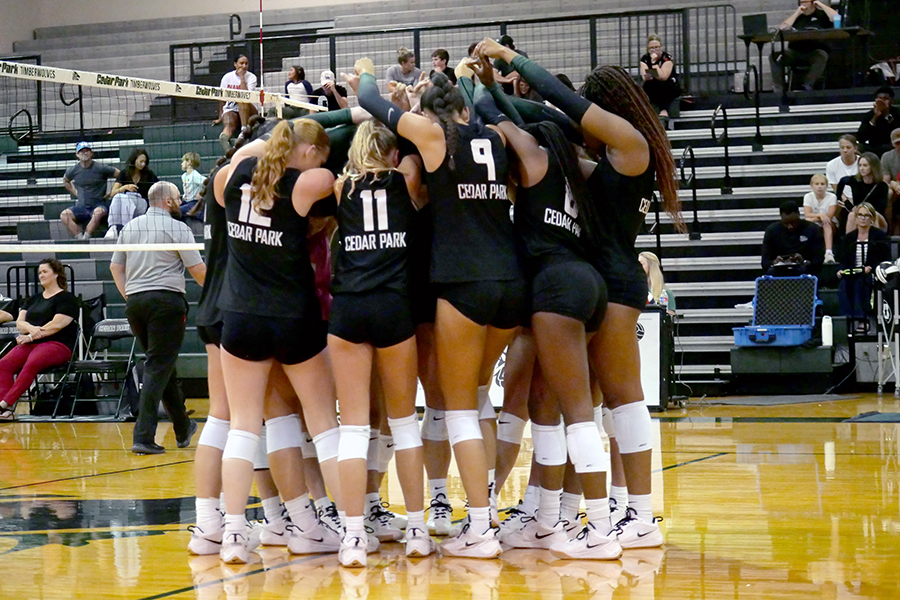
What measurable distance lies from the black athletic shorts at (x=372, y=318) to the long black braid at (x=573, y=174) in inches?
31.8

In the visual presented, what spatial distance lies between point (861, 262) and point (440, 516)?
28.6ft

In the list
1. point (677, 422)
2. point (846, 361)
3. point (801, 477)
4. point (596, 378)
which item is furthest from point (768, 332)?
point (596, 378)

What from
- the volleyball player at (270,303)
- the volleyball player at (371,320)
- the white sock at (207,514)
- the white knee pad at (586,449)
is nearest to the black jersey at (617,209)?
the white knee pad at (586,449)

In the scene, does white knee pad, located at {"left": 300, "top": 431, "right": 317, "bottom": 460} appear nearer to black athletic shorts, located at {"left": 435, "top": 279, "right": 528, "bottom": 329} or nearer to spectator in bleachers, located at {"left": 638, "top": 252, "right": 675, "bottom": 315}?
black athletic shorts, located at {"left": 435, "top": 279, "right": 528, "bottom": 329}

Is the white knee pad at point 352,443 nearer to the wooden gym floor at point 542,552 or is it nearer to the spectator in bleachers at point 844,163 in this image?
the wooden gym floor at point 542,552

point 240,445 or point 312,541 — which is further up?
point 240,445

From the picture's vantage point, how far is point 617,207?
4.34 meters

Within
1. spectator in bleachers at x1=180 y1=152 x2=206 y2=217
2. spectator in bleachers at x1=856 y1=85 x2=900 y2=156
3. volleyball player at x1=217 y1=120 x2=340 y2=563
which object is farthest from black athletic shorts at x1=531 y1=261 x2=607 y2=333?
spectator in bleachers at x1=856 y1=85 x2=900 y2=156

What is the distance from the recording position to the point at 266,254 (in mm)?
4156

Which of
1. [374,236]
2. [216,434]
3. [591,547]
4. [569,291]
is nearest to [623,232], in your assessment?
[569,291]

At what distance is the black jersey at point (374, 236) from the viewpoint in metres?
4.07

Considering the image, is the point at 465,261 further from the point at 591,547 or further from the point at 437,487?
the point at 591,547

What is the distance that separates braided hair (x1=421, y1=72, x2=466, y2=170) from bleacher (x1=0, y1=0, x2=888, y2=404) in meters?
8.34

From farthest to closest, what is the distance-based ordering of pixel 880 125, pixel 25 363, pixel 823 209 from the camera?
1. pixel 880 125
2. pixel 823 209
3. pixel 25 363
